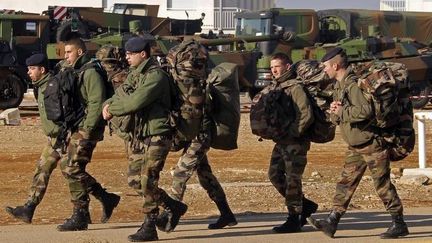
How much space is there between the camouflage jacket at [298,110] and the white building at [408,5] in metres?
61.9

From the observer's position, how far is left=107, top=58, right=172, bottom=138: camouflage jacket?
392 inches

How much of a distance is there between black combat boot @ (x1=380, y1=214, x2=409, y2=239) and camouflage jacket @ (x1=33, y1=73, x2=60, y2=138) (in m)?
2.87

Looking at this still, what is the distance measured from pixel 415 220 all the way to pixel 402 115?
1721 millimetres

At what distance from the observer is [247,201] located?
1354 centimetres

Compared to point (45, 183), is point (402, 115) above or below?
above

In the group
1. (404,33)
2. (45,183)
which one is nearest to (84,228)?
(45,183)

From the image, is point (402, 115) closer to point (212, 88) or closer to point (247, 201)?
point (212, 88)

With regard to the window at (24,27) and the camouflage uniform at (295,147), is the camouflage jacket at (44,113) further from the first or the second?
the window at (24,27)

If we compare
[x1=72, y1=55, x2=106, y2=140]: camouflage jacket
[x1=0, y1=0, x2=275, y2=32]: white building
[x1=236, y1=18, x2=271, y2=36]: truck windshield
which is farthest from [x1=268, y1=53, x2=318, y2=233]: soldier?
[x1=0, y1=0, x2=275, y2=32]: white building

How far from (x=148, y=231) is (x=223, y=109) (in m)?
1.31

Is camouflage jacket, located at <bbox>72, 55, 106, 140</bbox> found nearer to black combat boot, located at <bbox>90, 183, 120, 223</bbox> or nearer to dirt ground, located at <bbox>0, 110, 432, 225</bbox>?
black combat boot, located at <bbox>90, 183, 120, 223</bbox>

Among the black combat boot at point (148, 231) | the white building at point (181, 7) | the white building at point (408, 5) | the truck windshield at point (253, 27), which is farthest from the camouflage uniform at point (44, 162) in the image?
the white building at point (408, 5)

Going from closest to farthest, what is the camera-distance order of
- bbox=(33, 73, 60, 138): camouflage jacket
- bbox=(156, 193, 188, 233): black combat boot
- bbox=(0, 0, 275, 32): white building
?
bbox=(156, 193, 188, 233): black combat boot
bbox=(33, 73, 60, 138): camouflage jacket
bbox=(0, 0, 275, 32): white building

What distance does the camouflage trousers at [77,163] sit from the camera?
1075cm
